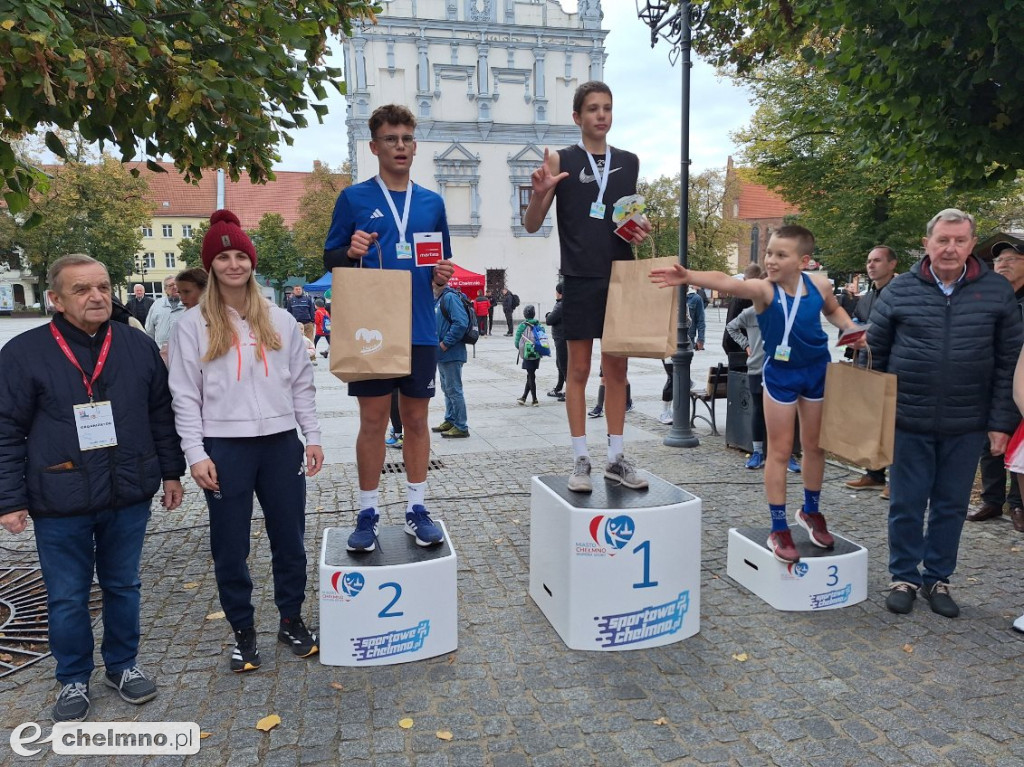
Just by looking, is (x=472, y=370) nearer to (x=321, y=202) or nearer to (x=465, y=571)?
(x=465, y=571)

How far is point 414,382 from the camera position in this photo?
3840 millimetres

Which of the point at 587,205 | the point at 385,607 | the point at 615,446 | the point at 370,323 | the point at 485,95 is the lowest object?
the point at 385,607

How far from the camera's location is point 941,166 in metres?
6.09

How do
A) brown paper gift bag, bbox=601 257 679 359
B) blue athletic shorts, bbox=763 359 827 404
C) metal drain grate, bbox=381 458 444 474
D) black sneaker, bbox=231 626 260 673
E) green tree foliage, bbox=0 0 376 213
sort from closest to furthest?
green tree foliage, bbox=0 0 376 213 < black sneaker, bbox=231 626 260 673 < brown paper gift bag, bbox=601 257 679 359 < blue athletic shorts, bbox=763 359 827 404 < metal drain grate, bbox=381 458 444 474

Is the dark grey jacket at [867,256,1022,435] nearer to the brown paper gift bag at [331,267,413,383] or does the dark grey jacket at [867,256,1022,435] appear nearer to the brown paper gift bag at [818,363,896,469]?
the brown paper gift bag at [818,363,896,469]

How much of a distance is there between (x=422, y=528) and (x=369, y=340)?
1182mm

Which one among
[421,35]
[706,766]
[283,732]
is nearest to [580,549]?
[706,766]

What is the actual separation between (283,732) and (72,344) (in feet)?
6.35

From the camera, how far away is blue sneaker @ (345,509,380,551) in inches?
151

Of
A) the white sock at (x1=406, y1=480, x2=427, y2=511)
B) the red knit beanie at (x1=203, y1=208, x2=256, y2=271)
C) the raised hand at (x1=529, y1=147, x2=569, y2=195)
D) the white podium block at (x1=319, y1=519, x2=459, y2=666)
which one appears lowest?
the white podium block at (x1=319, y1=519, x2=459, y2=666)

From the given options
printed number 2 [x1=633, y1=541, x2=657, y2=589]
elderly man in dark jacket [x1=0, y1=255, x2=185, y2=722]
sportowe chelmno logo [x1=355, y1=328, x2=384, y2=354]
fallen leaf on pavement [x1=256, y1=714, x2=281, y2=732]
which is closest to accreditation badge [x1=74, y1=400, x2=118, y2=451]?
elderly man in dark jacket [x1=0, y1=255, x2=185, y2=722]

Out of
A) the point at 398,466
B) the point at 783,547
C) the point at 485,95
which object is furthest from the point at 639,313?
the point at 485,95

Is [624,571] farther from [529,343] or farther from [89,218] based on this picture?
[89,218]

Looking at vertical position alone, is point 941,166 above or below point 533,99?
below
